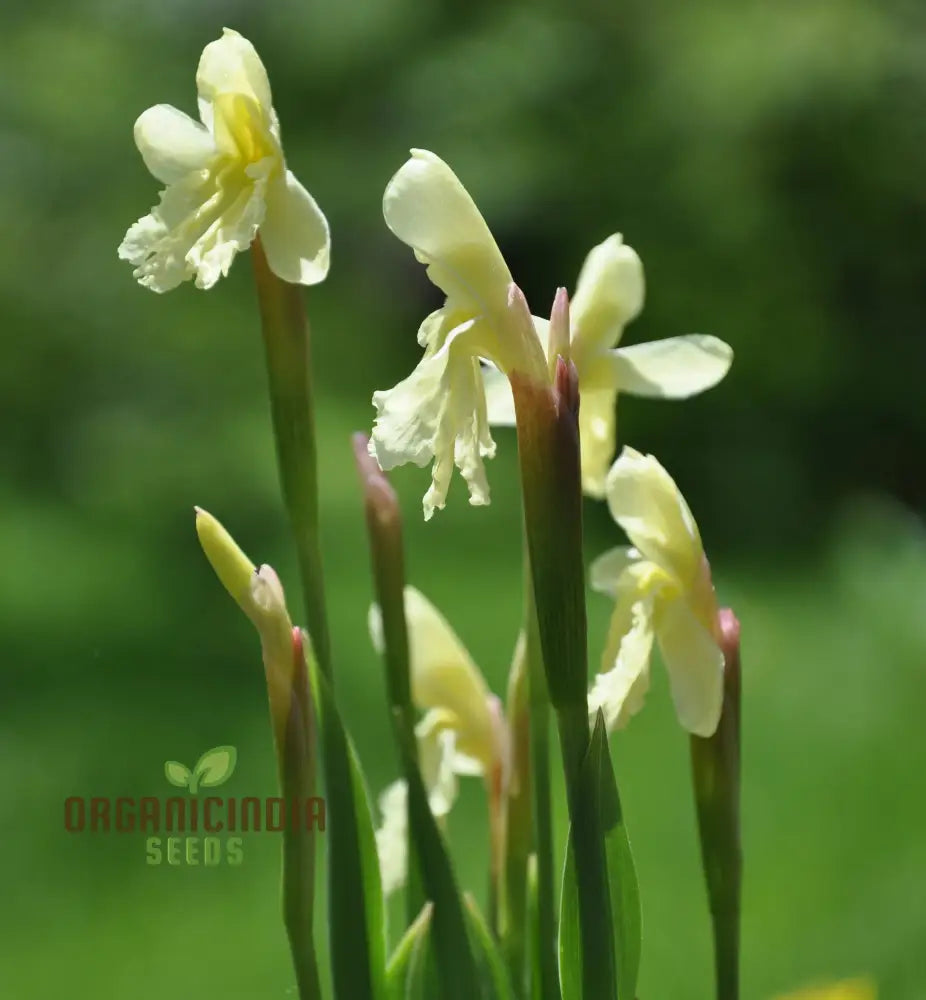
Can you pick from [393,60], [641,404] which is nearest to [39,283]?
[393,60]

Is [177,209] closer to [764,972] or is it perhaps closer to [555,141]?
[764,972]

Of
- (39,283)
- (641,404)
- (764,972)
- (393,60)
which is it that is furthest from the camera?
(641,404)

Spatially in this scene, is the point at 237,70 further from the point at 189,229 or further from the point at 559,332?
the point at 559,332

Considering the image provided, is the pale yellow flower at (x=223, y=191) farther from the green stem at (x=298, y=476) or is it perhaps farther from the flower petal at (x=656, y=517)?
the flower petal at (x=656, y=517)

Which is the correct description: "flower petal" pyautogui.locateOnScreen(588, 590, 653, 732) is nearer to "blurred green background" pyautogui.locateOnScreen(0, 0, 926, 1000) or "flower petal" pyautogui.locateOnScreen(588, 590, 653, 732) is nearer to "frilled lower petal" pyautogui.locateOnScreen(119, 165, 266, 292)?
"frilled lower petal" pyautogui.locateOnScreen(119, 165, 266, 292)

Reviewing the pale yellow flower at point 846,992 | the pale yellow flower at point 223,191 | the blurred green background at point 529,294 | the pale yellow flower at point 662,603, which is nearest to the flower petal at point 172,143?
the pale yellow flower at point 223,191

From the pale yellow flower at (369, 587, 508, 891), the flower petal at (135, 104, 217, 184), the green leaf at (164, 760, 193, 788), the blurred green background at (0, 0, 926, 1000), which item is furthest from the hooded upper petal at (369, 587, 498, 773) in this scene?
the blurred green background at (0, 0, 926, 1000)
